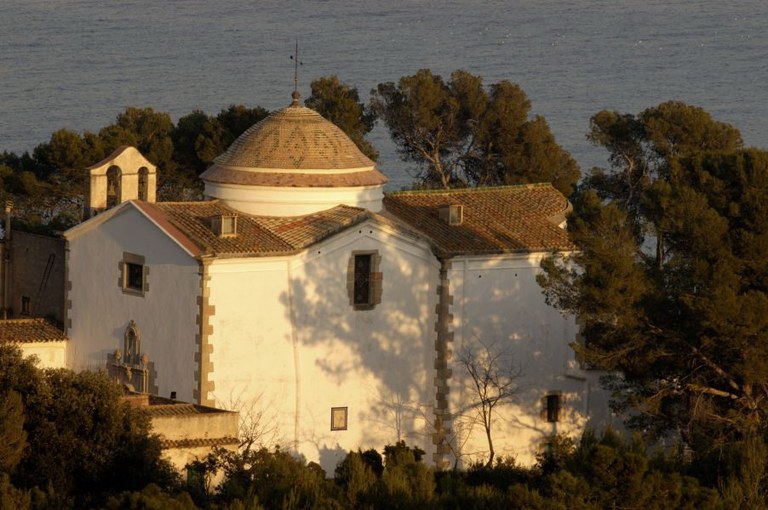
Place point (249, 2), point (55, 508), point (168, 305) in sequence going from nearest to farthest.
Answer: point (55, 508), point (168, 305), point (249, 2)

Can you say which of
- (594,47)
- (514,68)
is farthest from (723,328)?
(594,47)

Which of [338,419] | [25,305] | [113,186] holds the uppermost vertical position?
[113,186]

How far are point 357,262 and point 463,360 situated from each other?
302 cm

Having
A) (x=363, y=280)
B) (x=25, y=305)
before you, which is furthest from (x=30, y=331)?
Answer: (x=363, y=280)

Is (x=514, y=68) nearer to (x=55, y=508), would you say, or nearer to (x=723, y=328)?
(x=723, y=328)

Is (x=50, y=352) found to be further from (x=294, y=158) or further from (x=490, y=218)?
(x=490, y=218)

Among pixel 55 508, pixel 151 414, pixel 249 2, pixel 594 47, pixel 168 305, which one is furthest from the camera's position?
pixel 249 2

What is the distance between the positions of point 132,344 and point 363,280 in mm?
4565

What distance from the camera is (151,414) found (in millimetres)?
38906

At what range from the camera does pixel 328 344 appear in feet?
142

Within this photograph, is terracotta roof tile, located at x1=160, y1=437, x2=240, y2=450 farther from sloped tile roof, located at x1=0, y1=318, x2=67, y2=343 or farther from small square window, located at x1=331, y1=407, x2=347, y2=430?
sloped tile roof, located at x1=0, y1=318, x2=67, y2=343

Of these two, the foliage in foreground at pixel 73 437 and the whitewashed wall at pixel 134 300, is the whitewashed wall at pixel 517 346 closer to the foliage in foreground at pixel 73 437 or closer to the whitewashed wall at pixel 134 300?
the whitewashed wall at pixel 134 300

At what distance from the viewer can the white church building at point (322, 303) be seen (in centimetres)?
4222

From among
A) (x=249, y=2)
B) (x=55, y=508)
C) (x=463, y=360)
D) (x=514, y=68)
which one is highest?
(x=249, y=2)
